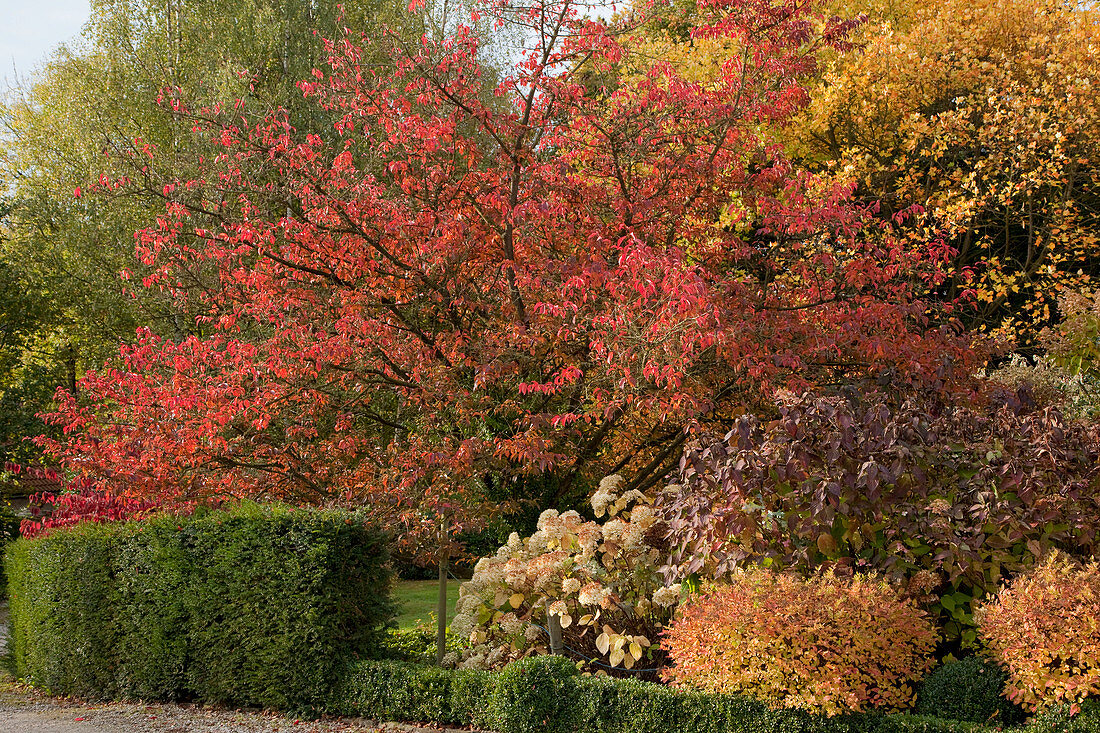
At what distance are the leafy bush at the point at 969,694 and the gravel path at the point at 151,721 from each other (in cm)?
291

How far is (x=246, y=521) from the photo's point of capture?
6.55 m

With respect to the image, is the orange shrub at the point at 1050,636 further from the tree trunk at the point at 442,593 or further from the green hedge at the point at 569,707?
the tree trunk at the point at 442,593

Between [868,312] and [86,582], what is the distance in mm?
6934

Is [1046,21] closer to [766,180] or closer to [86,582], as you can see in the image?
[766,180]

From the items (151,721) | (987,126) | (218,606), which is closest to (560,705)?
(218,606)

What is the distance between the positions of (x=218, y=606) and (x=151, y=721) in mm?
925

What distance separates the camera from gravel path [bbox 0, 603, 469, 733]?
5.90 m

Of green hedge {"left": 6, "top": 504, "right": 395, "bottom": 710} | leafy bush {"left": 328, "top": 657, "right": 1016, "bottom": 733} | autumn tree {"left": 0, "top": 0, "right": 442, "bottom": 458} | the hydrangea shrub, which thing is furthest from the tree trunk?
autumn tree {"left": 0, "top": 0, "right": 442, "bottom": 458}

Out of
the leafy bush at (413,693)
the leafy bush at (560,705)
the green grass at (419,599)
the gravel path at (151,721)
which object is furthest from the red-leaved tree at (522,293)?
the green grass at (419,599)

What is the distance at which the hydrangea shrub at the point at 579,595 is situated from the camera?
589 centimetres

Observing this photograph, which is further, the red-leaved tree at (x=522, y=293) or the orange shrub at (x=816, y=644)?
the red-leaved tree at (x=522, y=293)

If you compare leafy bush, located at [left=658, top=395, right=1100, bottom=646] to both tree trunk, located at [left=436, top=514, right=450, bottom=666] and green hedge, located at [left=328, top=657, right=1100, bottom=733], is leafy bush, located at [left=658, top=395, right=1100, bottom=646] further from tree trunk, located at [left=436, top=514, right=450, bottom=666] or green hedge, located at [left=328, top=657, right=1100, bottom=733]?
tree trunk, located at [left=436, top=514, right=450, bottom=666]

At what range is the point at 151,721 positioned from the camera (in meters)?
6.55

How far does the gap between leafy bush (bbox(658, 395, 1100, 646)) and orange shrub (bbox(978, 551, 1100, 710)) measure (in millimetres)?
438
